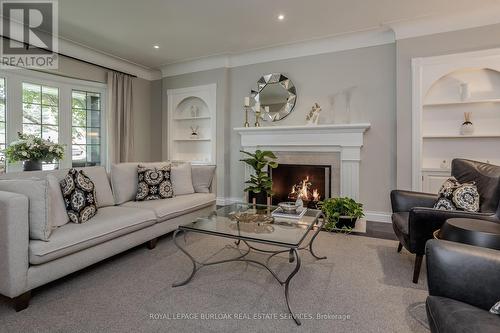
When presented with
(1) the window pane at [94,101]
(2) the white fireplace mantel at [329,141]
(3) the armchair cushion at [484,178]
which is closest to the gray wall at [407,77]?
(2) the white fireplace mantel at [329,141]

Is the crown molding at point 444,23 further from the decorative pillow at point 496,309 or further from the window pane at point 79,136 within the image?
the window pane at point 79,136

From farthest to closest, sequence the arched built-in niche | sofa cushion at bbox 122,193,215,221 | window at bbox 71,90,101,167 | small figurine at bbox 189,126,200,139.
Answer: small figurine at bbox 189,126,200,139
window at bbox 71,90,101,167
the arched built-in niche
sofa cushion at bbox 122,193,215,221

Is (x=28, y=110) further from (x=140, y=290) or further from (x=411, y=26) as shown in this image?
(x=411, y=26)

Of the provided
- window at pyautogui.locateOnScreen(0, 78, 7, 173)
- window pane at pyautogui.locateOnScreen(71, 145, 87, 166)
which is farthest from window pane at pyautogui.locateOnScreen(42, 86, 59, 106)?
window pane at pyautogui.locateOnScreen(71, 145, 87, 166)

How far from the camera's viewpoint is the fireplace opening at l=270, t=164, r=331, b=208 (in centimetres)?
406

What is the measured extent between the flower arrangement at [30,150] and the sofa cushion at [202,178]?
168 centimetres

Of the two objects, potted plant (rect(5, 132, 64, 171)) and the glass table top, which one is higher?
potted plant (rect(5, 132, 64, 171))

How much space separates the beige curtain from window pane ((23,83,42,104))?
0.98 metres

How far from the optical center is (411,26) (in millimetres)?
3404

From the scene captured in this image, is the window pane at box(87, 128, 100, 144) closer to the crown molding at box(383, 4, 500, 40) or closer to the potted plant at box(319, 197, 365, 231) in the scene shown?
the potted plant at box(319, 197, 365, 231)

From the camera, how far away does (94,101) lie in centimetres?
466

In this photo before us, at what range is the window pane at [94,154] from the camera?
4.62 m

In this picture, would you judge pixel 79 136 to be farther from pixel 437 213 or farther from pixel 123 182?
pixel 437 213

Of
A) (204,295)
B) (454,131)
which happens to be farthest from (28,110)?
(454,131)
